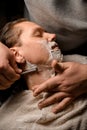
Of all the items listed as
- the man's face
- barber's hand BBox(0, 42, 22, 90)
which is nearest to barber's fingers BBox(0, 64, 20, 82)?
barber's hand BBox(0, 42, 22, 90)

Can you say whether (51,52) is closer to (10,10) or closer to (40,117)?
(40,117)

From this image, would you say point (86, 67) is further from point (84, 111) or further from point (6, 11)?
point (6, 11)

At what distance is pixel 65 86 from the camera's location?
113cm

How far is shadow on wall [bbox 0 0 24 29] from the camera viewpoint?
1.39 metres

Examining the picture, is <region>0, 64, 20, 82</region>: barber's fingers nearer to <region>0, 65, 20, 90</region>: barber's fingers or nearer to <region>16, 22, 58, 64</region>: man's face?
<region>0, 65, 20, 90</region>: barber's fingers

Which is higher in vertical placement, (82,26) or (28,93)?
(82,26)

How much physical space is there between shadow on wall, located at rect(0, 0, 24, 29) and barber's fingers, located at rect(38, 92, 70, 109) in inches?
17.4

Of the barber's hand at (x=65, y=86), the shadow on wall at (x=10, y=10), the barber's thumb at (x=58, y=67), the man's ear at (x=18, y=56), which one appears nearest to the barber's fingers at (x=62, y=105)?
the barber's hand at (x=65, y=86)

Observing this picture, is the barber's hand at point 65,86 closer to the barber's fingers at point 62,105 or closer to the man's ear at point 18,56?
the barber's fingers at point 62,105

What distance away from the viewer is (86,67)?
117 centimetres

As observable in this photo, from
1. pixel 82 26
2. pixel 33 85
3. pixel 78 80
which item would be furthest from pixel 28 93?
pixel 82 26

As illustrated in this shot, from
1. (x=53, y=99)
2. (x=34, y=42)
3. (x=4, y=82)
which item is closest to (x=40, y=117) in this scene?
(x=53, y=99)

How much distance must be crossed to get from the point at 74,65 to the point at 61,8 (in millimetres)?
251

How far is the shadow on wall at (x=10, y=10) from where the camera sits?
54.7 inches
